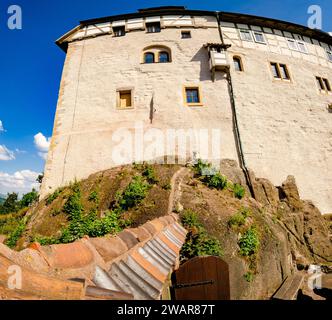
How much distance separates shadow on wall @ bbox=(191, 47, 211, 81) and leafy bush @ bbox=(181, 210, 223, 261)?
32.4 feet

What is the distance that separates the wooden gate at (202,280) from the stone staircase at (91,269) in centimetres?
98

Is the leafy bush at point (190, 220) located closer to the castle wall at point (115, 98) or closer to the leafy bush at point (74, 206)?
the leafy bush at point (74, 206)

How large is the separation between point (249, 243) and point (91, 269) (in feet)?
19.5

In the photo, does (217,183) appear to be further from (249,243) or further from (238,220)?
(249,243)

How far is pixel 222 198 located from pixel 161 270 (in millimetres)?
6403

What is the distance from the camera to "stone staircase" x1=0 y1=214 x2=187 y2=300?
1.29 metres

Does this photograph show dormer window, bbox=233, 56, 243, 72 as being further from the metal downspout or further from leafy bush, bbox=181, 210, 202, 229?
leafy bush, bbox=181, 210, 202, 229

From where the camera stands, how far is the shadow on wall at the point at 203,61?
1317 cm

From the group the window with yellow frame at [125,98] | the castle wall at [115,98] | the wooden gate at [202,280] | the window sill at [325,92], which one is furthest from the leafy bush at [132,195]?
the window sill at [325,92]

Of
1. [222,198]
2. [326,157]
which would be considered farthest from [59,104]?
[326,157]

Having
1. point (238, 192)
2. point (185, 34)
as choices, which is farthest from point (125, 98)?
point (238, 192)

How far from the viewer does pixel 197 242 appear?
18.7 feet

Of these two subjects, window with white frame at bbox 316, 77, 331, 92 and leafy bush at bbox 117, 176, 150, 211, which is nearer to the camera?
leafy bush at bbox 117, 176, 150, 211

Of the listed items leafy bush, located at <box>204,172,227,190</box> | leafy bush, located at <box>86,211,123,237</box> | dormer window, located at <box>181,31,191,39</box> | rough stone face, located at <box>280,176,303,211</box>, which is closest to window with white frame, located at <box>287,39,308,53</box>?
dormer window, located at <box>181,31,191,39</box>
